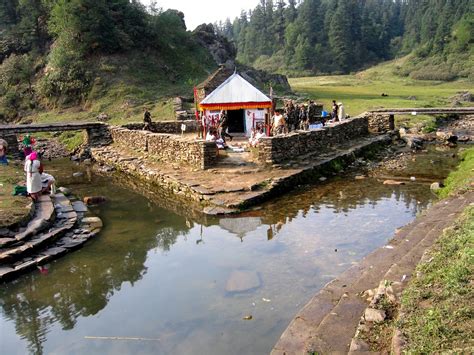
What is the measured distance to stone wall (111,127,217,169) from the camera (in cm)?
1684

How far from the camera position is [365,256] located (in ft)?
31.4

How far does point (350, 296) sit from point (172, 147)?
42.1 feet

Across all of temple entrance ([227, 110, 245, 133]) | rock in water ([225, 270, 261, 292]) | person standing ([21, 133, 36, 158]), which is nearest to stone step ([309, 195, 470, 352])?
rock in water ([225, 270, 261, 292])

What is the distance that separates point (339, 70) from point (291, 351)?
98271mm

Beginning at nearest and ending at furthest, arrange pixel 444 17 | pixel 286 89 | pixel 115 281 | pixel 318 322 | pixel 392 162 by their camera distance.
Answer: pixel 318 322
pixel 115 281
pixel 392 162
pixel 286 89
pixel 444 17

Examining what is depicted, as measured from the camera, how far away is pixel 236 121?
2400 cm

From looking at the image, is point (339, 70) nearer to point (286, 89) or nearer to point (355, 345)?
point (286, 89)

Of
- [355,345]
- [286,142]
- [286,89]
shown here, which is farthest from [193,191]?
[286,89]

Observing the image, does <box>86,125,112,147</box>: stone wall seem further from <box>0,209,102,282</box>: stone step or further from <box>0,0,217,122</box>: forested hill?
<box>0,209,102,282</box>: stone step

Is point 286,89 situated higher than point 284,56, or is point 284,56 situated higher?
point 284,56

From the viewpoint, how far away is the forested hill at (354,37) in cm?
8562

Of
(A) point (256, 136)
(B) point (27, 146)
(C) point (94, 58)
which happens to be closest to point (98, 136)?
(B) point (27, 146)

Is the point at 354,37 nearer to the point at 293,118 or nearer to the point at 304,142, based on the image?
the point at 293,118

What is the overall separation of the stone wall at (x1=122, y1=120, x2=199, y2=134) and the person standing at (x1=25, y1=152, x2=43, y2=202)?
12393 mm
